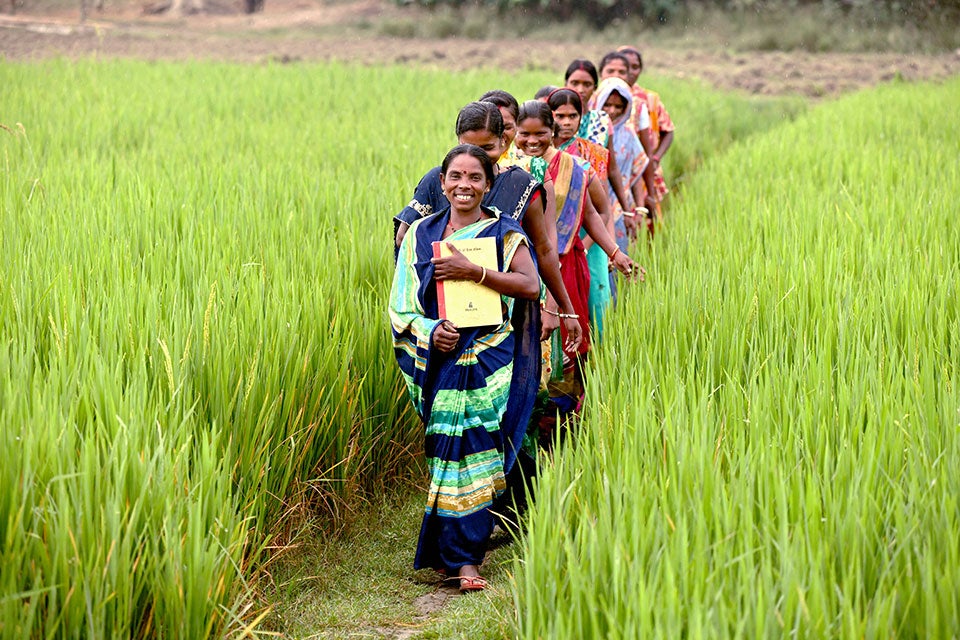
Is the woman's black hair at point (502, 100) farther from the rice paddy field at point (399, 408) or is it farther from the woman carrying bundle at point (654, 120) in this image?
the woman carrying bundle at point (654, 120)

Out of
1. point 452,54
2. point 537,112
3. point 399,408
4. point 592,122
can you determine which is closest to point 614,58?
point 592,122

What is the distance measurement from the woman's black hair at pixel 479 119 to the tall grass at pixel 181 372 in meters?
0.77

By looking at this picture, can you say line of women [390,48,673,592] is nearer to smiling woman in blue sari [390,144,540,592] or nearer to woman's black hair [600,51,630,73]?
A: smiling woman in blue sari [390,144,540,592]

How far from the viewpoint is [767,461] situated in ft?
7.79

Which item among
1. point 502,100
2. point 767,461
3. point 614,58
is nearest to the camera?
point 767,461

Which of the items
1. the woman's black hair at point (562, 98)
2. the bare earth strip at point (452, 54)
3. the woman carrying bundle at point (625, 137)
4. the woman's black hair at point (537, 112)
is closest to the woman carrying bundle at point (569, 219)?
the woman's black hair at point (537, 112)

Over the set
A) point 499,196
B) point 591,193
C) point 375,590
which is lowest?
point 375,590

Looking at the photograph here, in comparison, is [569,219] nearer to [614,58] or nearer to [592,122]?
[592,122]

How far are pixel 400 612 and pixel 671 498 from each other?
1051 millimetres

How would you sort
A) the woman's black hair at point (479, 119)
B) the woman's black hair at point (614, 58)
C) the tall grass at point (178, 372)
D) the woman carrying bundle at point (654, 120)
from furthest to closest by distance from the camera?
the woman carrying bundle at point (654, 120), the woman's black hair at point (614, 58), the woman's black hair at point (479, 119), the tall grass at point (178, 372)

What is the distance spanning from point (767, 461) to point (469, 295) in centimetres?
107

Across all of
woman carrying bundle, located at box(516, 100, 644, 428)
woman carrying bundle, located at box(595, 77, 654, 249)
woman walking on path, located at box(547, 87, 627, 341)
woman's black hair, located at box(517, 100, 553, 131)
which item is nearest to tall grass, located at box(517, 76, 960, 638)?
→ woman walking on path, located at box(547, 87, 627, 341)

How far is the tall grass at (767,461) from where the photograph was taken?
6.31ft

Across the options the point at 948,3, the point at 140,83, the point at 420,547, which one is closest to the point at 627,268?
the point at 420,547
